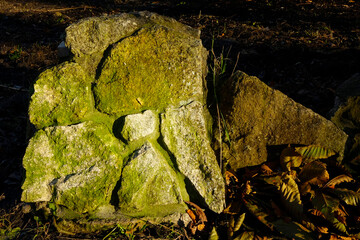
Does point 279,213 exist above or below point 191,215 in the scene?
above

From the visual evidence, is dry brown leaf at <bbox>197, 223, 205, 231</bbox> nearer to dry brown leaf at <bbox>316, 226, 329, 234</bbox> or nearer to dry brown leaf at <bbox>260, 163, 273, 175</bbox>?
dry brown leaf at <bbox>260, 163, 273, 175</bbox>

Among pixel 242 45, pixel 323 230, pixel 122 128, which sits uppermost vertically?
pixel 242 45

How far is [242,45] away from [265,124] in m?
2.97

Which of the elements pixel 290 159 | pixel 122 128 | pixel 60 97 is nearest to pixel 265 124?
pixel 290 159

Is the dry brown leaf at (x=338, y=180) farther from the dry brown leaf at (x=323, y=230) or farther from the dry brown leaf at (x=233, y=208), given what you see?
the dry brown leaf at (x=233, y=208)

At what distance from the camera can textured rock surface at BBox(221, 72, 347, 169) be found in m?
2.56

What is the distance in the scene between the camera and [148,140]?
2404mm

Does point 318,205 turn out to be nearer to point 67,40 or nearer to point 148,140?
point 148,140

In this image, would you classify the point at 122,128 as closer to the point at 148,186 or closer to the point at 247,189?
the point at 148,186

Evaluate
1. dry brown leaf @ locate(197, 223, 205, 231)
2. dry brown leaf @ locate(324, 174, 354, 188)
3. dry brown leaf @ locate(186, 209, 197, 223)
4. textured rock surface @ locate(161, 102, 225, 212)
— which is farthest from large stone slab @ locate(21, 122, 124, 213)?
dry brown leaf @ locate(324, 174, 354, 188)

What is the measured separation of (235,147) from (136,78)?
3.91 feet

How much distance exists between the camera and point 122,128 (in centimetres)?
235

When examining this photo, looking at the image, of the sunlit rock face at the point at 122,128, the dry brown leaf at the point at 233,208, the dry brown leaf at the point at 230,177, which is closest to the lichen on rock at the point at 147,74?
the sunlit rock face at the point at 122,128

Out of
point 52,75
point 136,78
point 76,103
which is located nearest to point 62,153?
point 76,103
